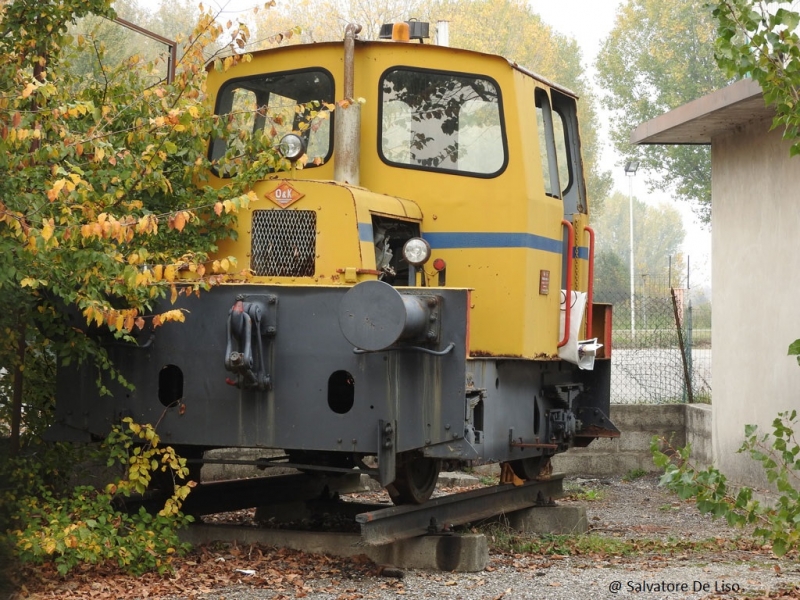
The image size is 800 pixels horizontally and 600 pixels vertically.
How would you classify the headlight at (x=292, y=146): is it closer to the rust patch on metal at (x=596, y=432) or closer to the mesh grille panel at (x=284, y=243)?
the mesh grille panel at (x=284, y=243)

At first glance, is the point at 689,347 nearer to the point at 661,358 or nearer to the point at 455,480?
the point at 661,358

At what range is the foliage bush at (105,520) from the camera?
6141 millimetres

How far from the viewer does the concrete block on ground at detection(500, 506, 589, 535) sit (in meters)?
8.76

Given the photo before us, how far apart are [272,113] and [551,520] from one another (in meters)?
3.82

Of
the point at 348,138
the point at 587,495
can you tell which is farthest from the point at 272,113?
the point at 587,495

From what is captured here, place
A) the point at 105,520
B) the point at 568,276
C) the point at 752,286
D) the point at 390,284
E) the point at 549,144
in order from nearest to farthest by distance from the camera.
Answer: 1. the point at 105,520
2. the point at 390,284
3. the point at 549,144
4. the point at 568,276
5. the point at 752,286

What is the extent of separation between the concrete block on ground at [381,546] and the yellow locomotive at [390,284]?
413mm

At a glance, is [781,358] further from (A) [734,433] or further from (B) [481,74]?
(B) [481,74]

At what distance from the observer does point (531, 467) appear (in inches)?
361

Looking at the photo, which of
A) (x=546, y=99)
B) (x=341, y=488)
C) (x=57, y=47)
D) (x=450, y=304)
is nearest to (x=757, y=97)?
(x=546, y=99)

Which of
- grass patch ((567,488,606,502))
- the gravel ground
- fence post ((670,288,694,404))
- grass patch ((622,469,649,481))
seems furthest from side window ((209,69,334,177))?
fence post ((670,288,694,404))

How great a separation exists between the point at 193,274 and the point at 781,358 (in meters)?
5.17

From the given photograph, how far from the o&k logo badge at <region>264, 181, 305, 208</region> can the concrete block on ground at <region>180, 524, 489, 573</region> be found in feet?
6.88

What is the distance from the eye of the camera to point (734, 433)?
1051 centimetres
